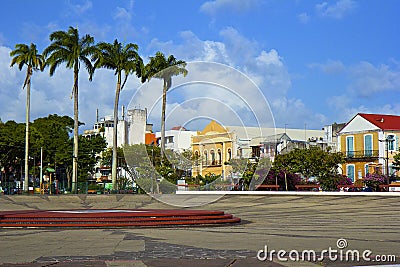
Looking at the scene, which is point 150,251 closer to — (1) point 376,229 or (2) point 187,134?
(1) point 376,229

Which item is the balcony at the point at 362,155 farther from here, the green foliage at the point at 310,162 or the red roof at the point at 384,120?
the green foliage at the point at 310,162

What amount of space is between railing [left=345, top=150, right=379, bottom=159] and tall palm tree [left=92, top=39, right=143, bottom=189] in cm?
2446

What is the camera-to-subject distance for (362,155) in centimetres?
6056

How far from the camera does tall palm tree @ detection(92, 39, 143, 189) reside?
49.7 m

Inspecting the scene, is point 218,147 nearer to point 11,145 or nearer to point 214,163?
point 214,163

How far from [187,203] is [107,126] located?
72639 mm

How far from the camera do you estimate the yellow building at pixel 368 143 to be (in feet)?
194

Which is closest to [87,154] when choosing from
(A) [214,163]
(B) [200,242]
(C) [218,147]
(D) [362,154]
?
(D) [362,154]

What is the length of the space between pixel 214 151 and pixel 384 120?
39173 millimetres

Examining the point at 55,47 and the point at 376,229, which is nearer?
the point at 376,229

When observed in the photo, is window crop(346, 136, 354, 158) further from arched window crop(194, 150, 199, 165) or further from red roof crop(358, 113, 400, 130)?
arched window crop(194, 150, 199, 165)

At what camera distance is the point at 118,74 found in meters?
50.2

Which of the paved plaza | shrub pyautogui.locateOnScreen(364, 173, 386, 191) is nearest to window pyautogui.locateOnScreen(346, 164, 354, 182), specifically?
shrub pyautogui.locateOnScreen(364, 173, 386, 191)

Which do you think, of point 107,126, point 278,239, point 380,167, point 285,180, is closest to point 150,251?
point 278,239
